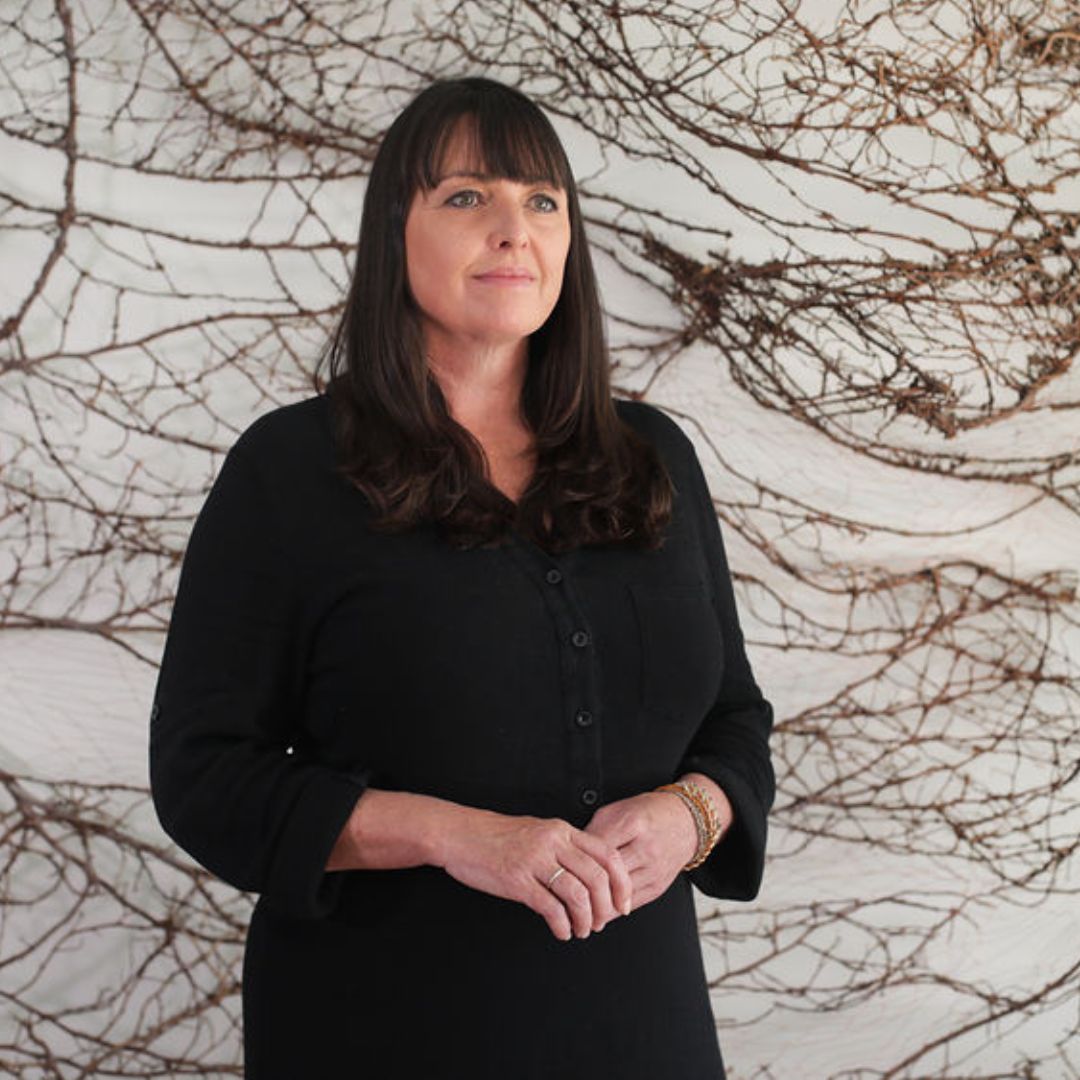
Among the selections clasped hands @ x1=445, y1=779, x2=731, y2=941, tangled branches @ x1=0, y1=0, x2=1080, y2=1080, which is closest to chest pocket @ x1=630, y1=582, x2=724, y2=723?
clasped hands @ x1=445, y1=779, x2=731, y2=941

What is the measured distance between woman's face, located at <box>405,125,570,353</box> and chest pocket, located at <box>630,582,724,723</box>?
22 centimetres

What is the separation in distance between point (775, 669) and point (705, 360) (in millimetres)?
381

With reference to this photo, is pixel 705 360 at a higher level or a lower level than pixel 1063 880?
higher

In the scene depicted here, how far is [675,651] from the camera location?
110 centimetres

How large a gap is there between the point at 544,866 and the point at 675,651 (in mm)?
211

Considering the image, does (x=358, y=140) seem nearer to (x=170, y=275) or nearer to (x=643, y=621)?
(x=170, y=275)

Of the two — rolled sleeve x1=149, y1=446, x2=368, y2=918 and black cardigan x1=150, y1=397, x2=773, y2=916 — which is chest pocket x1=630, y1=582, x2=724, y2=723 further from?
rolled sleeve x1=149, y1=446, x2=368, y2=918

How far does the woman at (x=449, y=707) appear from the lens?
1011 millimetres

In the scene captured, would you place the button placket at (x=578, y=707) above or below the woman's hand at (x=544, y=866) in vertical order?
above

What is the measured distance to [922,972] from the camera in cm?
184

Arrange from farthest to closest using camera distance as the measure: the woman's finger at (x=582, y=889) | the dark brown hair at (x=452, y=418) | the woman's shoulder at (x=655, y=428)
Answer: the woman's shoulder at (x=655, y=428) < the dark brown hair at (x=452, y=418) < the woman's finger at (x=582, y=889)

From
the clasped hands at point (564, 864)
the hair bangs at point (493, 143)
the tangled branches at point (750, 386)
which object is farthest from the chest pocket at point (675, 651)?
the tangled branches at point (750, 386)

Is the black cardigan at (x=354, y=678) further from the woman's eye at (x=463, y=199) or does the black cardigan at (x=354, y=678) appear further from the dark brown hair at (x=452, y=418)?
the woman's eye at (x=463, y=199)

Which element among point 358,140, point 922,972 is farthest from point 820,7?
point 922,972
